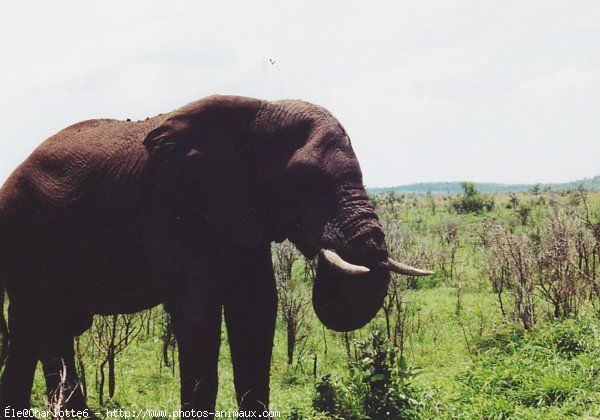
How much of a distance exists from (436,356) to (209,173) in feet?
25.0

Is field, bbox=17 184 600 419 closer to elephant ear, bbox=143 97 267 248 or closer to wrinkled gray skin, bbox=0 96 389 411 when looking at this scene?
wrinkled gray skin, bbox=0 96 389 411

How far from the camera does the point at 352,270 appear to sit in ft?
14.1

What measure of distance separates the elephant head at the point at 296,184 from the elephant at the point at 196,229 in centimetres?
1

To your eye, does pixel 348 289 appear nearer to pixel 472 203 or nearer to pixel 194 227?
pixel 194 227

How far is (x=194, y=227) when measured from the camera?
Result: 16.9 feet

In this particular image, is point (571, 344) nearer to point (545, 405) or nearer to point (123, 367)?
point (545, 405)

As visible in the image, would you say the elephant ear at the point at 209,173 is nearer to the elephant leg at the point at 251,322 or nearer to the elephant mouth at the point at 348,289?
the elephant leg at the point at 251,322

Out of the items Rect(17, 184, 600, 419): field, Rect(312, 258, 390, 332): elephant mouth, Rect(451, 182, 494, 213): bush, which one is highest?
Rect(451, 182, 494, 213): bush

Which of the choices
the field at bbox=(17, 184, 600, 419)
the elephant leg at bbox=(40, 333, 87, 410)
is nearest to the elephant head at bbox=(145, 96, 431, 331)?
the field at bbox=(17, 184, 600, 419)

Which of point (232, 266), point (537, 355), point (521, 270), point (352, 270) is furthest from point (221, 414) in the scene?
point (521, 270)

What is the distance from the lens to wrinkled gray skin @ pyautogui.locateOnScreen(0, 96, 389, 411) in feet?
15.8

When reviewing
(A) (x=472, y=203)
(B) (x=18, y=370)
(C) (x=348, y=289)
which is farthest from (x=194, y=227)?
(A) (x=472, y=203)

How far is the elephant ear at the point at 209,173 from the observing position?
201 inches

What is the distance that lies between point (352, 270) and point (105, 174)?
2.51 m
